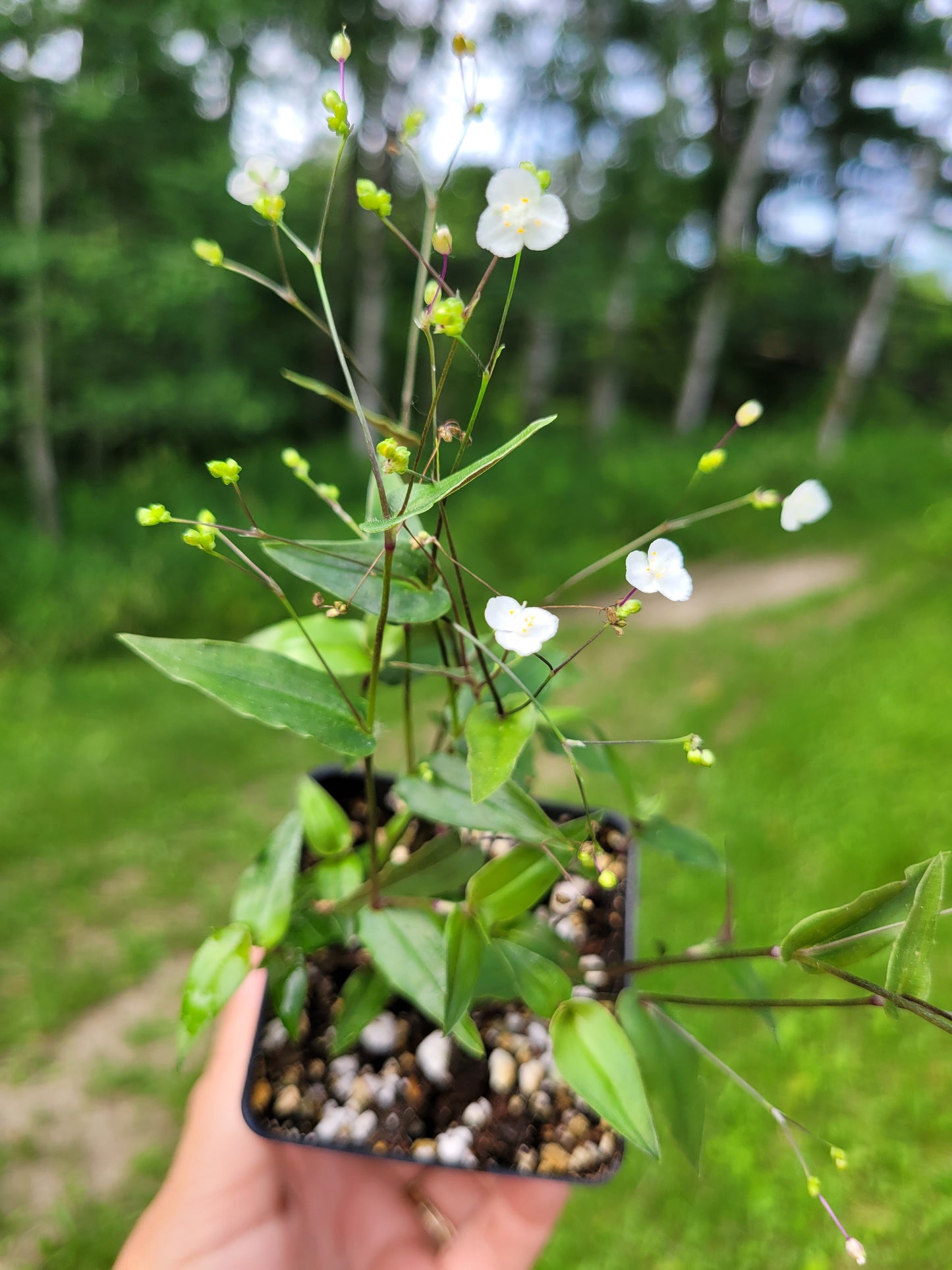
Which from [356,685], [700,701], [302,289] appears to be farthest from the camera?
[302,289]

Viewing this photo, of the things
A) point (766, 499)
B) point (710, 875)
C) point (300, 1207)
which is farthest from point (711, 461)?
point (710, 875)

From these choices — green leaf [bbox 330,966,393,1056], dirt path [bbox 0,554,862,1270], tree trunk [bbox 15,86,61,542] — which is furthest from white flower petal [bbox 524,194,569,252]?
tree trunk [bbox 15,86,61,542]

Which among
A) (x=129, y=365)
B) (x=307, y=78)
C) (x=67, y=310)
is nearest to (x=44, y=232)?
(x=67, y=310)

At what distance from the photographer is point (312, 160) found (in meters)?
3.91

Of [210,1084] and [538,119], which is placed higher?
[538,119]

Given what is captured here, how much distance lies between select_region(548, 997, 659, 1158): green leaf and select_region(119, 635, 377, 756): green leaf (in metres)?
0.18

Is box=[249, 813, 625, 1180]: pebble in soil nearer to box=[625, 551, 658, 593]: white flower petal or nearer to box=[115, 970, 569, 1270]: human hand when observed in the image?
box=[115, 970, 569, 1270]: human hand

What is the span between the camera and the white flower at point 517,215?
31 centimetres

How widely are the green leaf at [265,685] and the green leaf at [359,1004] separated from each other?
0.68ft

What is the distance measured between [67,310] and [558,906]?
1.89m

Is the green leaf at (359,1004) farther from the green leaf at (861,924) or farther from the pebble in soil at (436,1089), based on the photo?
the green leaf at (861,924)

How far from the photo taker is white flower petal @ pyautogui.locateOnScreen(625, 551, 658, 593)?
32 centimetres

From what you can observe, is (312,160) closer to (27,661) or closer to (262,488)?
(262,488)

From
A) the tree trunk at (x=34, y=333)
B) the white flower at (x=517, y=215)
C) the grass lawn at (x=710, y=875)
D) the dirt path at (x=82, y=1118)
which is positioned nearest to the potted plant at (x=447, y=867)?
the white flower at (x=517, y=215)
